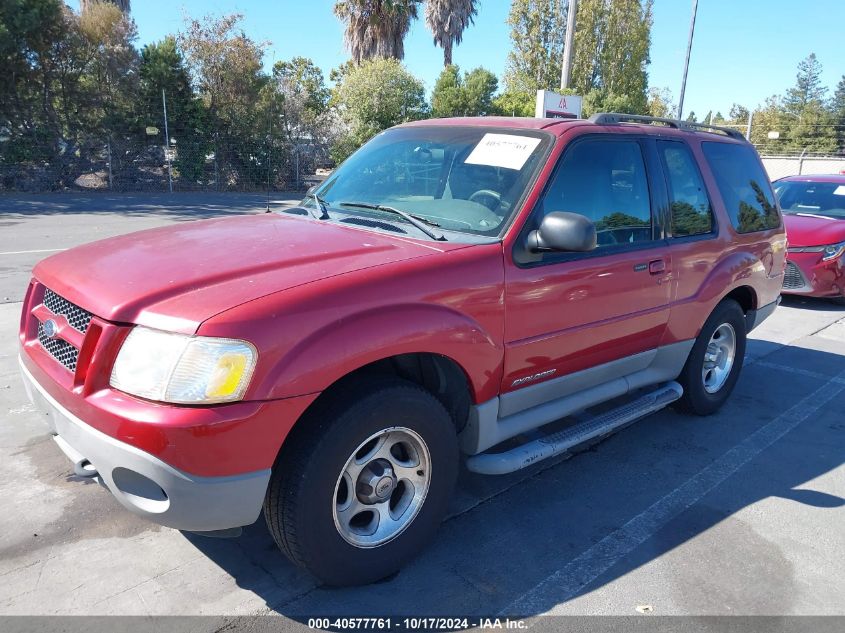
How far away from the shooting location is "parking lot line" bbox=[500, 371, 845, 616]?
111 inches

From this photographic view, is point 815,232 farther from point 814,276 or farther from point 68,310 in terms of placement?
point 68,310

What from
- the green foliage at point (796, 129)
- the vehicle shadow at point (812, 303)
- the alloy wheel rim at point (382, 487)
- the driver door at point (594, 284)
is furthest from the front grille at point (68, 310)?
the green foliage at point (796, 129)

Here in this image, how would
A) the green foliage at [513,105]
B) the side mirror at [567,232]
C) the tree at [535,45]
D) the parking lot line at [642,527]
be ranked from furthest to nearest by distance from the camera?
1. the tree at [535,45]
2. the green foliage at [513,105]
3. the side mirror at [567,232]
4. the parking lot line at [642,527]

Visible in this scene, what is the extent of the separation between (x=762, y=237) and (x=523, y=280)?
286 cm

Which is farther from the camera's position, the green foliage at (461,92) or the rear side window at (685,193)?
the green foliage at (461,92)

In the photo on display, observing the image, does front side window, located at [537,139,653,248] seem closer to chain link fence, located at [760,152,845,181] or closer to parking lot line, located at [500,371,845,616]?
parking lot line, located at [500,371,845,616]

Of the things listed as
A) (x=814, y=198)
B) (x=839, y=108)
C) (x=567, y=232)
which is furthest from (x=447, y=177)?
(x=839, y=108)

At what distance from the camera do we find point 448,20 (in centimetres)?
3541

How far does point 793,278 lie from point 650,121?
5.35m

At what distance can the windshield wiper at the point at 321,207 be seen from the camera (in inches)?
141

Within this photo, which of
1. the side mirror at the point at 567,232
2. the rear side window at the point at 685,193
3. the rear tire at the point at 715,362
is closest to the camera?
the side mirror at the point at 567,232

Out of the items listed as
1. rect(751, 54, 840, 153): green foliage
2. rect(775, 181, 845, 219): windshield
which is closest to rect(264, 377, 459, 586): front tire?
rect(775, 181, 845, 219): windshield

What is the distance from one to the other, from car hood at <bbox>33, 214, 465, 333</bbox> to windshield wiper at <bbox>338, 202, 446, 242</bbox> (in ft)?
0.35

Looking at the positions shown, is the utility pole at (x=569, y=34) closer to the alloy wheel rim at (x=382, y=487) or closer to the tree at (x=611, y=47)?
the alloy wheel rim at (x=382, y=487)
